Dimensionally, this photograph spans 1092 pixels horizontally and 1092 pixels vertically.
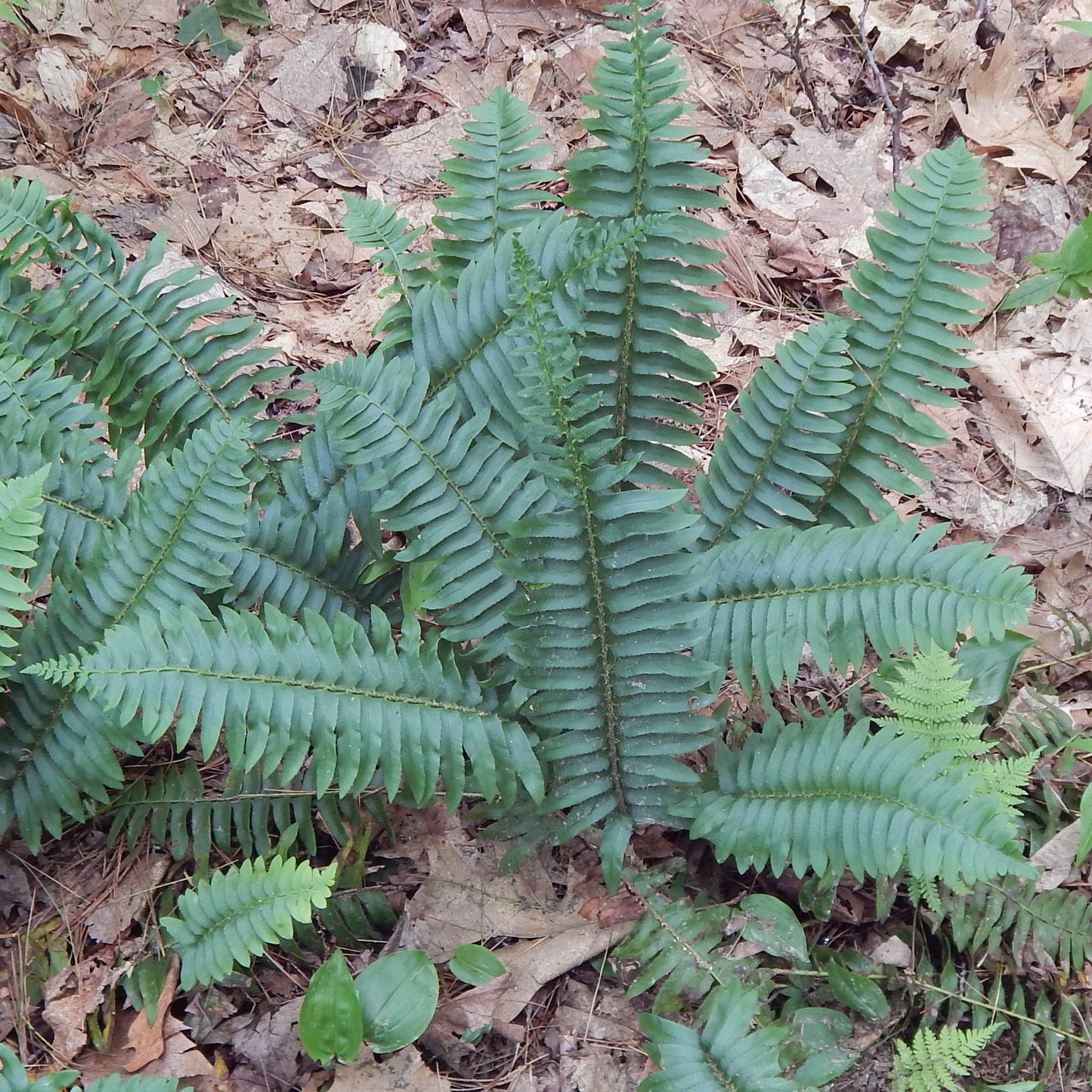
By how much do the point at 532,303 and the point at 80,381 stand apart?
1.48 metres

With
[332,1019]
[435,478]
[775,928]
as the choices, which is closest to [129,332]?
[435,478]

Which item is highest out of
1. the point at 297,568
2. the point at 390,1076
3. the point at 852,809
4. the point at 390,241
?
the point at 390,241

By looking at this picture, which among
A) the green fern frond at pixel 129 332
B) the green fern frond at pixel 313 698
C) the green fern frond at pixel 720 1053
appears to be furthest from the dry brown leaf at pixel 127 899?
the green fern frond at pixel 720 1053

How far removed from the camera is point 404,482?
2.13 metres

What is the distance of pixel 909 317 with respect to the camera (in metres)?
2.37

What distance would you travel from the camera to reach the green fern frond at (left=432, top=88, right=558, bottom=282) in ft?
8.60

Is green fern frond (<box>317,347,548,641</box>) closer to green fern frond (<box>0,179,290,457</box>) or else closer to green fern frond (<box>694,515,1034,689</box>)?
green fern frond (<box>694,515,1034,689</box>)

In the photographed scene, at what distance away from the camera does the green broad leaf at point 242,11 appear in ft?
14.2

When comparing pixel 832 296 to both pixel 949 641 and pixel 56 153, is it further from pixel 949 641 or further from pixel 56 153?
pixel 56 153

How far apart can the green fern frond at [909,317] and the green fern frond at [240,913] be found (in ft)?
5.19

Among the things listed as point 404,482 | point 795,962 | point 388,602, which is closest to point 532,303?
point 404,482

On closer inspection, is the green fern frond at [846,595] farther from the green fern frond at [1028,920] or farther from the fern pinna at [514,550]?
the green fern frond at [1028,920]

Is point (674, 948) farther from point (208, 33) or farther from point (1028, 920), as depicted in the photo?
point (208, 33)

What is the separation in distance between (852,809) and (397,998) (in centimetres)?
101
